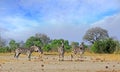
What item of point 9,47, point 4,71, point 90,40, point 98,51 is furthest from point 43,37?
point 4,71

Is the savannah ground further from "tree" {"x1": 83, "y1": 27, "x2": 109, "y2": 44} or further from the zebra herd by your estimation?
"tree" {"x1": 83, "y1": 27, "x2": 109, "y2": 44}

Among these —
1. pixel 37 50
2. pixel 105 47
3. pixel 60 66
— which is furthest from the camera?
pixel 105 47

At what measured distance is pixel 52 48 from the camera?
3204 inches

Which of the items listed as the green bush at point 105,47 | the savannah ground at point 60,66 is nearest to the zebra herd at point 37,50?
the savannah ground at point 60,66

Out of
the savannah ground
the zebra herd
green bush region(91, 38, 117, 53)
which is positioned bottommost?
the savannah ground

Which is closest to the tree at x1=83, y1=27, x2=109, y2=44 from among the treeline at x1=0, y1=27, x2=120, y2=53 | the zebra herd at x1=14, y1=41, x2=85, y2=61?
the treeline at x1=0, y1=27, x2=120, y2=53

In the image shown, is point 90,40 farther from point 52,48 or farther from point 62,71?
point 62,71

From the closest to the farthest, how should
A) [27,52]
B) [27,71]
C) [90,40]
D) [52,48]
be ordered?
[27,71]
[27,52]
[52,48]
[90,40]

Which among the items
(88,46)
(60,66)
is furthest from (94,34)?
(60,66)

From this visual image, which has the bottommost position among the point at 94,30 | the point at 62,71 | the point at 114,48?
the point at 62,71

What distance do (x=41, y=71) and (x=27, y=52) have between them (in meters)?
18.1

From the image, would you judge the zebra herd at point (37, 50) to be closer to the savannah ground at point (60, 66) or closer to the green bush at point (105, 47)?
the savannah ground at point (60, 66)

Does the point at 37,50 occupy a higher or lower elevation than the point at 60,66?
higher

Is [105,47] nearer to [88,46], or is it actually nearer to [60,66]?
[88,46]
